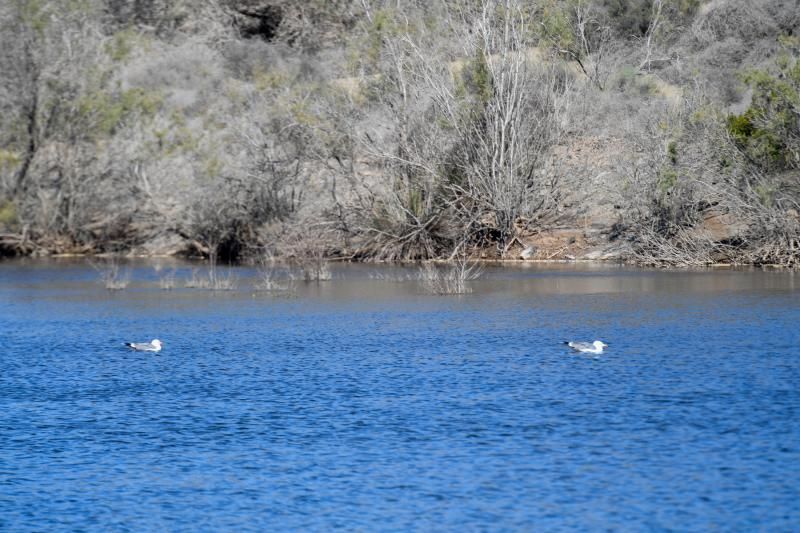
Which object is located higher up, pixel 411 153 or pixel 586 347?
pixel 411 153

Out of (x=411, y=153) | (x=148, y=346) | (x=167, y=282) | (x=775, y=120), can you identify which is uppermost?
(x=775, y=120)

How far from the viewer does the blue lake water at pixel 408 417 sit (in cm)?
1298

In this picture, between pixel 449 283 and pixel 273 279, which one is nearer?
pixel 449 283

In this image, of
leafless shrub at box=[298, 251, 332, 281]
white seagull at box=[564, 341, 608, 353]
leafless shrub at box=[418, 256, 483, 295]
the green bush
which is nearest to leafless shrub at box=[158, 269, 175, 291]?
leafless shrub at box=[298, 251, 332, 281]

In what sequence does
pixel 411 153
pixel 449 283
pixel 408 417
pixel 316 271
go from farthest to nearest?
pixel 411 153, pixel 316 271, pixel 449 283, pixel 408 417

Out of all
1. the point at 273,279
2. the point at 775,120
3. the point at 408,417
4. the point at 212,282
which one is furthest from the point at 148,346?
the point at 775,120

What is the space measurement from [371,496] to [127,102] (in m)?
39.4

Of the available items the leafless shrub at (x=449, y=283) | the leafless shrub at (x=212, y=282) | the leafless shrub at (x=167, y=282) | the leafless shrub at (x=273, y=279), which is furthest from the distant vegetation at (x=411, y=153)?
the leafless shrub at (x=449, y=283)

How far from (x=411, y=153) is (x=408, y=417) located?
26220 mm

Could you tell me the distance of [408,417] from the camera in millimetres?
17203

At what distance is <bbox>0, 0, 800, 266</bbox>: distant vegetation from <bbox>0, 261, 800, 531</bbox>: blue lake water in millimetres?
9647

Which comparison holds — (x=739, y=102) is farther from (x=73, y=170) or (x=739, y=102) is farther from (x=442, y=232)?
(x=73, y=170)

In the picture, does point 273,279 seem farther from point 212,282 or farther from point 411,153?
point 411,153

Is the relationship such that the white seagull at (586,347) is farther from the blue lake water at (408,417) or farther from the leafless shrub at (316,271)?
the leafless shrub at (316,271)
